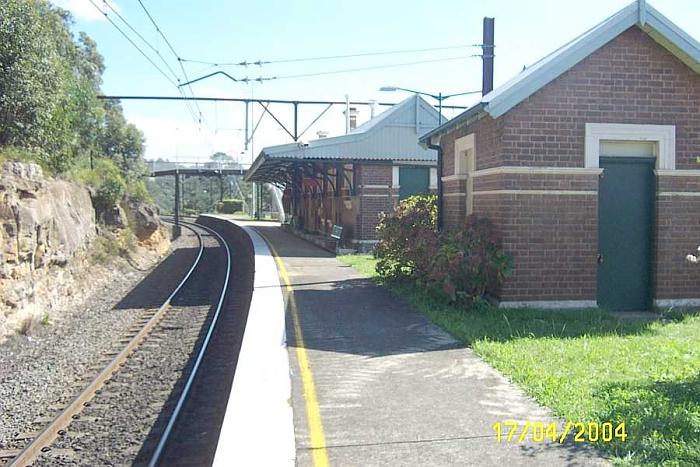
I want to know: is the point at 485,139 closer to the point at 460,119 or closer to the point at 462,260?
the point at 460,119

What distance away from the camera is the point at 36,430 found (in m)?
6.89

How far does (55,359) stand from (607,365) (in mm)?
7547

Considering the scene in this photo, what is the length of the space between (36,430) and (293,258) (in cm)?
1211

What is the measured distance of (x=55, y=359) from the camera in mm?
9688

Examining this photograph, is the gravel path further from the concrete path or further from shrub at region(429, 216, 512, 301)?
shrub at region(429, 216, 512, 301)

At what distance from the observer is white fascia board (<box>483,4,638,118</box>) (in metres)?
8.99

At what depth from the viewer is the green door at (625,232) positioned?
32.0 feet

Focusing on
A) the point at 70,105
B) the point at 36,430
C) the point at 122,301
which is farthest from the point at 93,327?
the point at 70,105

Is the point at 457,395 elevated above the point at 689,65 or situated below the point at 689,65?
below

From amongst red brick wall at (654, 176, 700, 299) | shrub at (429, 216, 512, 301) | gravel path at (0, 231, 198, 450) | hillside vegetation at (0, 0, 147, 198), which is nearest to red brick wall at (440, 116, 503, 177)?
shrub at (429, 216, 512, 301)

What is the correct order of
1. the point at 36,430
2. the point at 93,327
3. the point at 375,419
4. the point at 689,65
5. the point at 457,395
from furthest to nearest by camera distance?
the point at 93,327 → the point at 689,65 → the point at 36,430 → the point at 457,395 → the point at 375,419

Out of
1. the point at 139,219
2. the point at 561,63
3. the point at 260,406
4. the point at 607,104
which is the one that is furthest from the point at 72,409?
the point at 139,219

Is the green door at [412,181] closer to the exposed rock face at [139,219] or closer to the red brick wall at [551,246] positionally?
the exposed rock face at [139,219]

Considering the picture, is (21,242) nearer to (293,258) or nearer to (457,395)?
(293,258)
